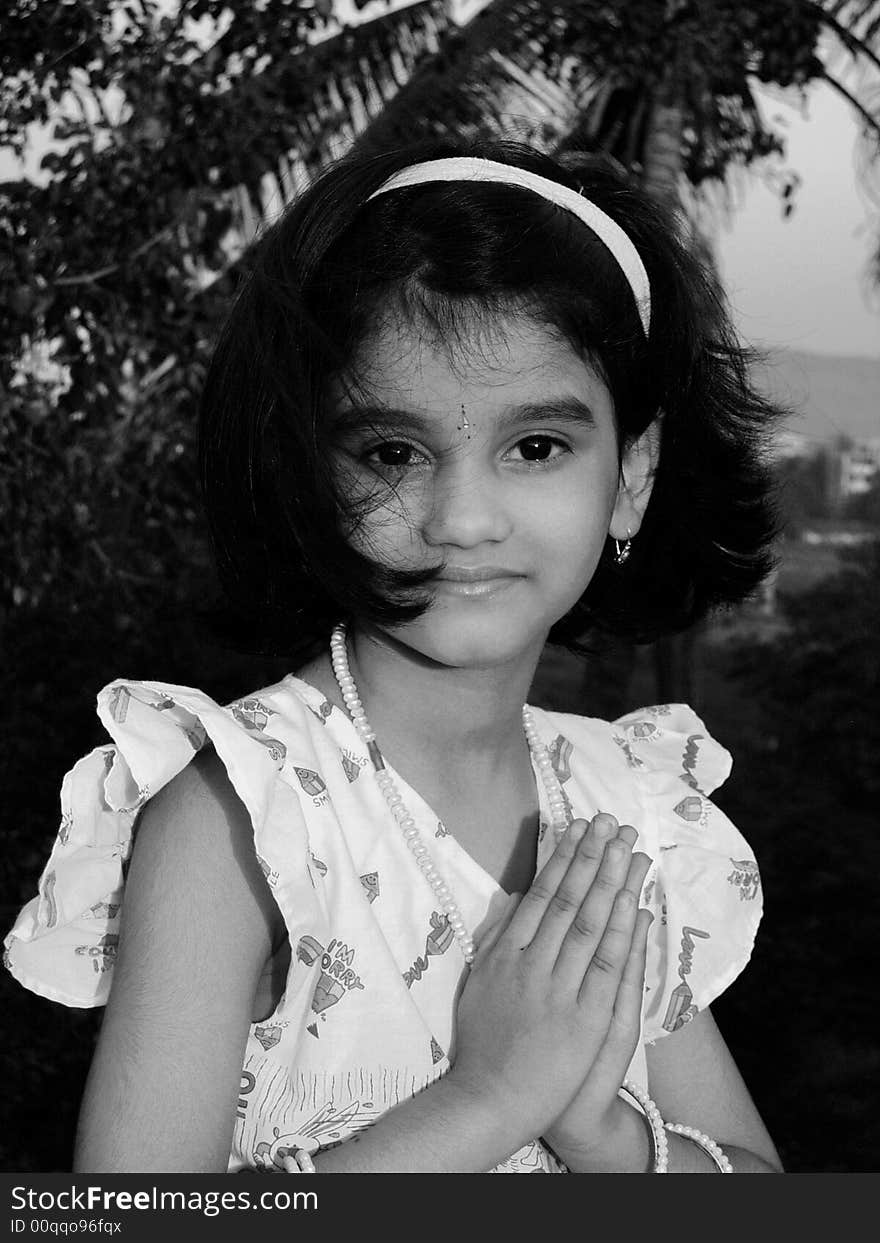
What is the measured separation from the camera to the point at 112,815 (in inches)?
60.5

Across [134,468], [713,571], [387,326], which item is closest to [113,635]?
[134,468]

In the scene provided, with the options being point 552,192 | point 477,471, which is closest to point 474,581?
point 477,471

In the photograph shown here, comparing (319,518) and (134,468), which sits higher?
(319,518)

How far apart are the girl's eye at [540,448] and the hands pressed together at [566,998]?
1.25 feet

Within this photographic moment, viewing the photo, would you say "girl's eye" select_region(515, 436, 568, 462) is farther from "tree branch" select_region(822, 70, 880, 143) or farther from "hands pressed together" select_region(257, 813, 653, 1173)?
"tree branch" select_region(822, 70, 880, 143)

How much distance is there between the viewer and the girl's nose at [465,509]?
146 centimetres

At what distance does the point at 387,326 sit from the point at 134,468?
1.80 m

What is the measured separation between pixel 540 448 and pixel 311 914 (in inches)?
21.0

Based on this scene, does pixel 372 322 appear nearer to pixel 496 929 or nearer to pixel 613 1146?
pixel 496 929

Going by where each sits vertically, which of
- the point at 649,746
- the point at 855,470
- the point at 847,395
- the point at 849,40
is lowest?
the point at 855,470

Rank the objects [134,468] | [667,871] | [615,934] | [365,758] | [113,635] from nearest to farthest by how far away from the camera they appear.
A: [615,934]
[365,758]
[667,871]
[134,468]
[113,635]

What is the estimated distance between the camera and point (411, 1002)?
151cm
